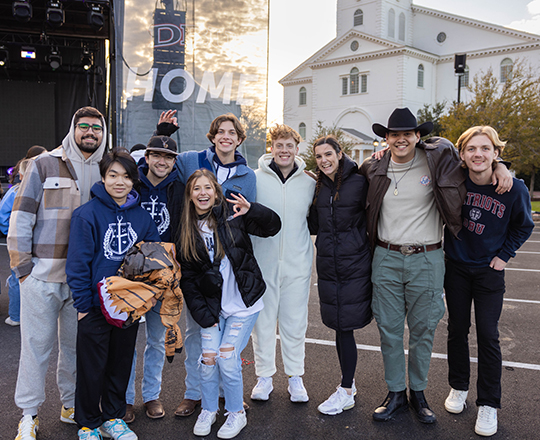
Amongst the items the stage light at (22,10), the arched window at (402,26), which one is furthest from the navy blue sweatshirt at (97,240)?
the arched window at (402,26)

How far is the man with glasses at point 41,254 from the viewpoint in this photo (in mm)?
2914

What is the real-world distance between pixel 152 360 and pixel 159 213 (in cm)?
112

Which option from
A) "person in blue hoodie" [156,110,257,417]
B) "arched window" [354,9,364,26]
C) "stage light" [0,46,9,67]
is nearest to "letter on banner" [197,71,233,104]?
"stage light" [0,46,9,67]

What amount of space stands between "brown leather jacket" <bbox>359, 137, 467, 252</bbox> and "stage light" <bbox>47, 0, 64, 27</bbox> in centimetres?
1081

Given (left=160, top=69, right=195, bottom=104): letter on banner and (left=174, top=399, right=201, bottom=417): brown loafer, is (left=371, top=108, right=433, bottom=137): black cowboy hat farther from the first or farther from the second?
(left=160, top=69, right=195, bottom=104): letter on banner

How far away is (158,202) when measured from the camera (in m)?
3.36

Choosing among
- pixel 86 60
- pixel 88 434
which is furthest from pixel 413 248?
pixel 86 60

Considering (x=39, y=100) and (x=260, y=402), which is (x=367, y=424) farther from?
(x=39, y=100)

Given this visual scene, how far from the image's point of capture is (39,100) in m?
16.8

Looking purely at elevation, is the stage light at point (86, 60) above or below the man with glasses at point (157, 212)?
above

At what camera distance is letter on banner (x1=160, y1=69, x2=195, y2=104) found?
1292 centimetres

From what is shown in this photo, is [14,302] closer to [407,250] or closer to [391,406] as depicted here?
[391,406]

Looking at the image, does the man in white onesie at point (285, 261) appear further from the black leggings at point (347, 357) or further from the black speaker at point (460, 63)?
the black speaker at point (460, 63)

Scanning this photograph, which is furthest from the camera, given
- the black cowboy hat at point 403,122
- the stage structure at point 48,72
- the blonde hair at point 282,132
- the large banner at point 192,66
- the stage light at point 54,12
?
the stage structure at point 48,72
